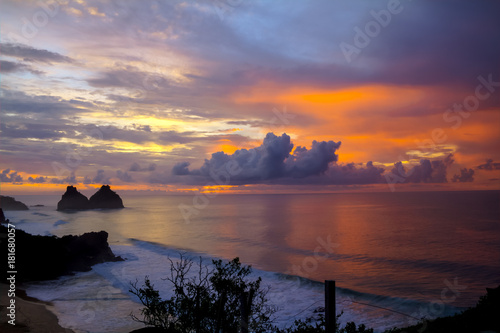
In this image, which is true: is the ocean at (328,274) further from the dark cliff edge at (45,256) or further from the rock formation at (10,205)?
the rock formation at (10,205)

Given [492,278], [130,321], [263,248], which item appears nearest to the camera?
[130,321]

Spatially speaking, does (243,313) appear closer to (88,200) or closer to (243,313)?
(243,313)

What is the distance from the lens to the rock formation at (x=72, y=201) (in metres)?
171

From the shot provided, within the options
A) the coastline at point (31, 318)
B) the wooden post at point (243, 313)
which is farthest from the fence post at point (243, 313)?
the coastline at point (31, 318)

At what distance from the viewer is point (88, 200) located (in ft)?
591

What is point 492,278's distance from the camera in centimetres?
3394

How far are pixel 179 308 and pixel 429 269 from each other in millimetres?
36832

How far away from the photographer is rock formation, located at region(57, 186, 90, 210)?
171 m

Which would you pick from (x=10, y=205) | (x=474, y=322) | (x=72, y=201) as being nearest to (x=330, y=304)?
(x=474, y=322)

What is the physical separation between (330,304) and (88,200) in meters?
196

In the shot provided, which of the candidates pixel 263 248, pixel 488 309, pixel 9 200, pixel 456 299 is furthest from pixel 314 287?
pixel 9 200

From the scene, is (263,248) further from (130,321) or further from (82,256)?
(130,321)

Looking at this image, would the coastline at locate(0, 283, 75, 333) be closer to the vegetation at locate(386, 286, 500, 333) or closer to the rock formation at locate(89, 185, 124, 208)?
the vegetation at locate(386, 286, 500, 333)

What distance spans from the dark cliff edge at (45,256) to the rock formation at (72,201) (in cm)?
15150
